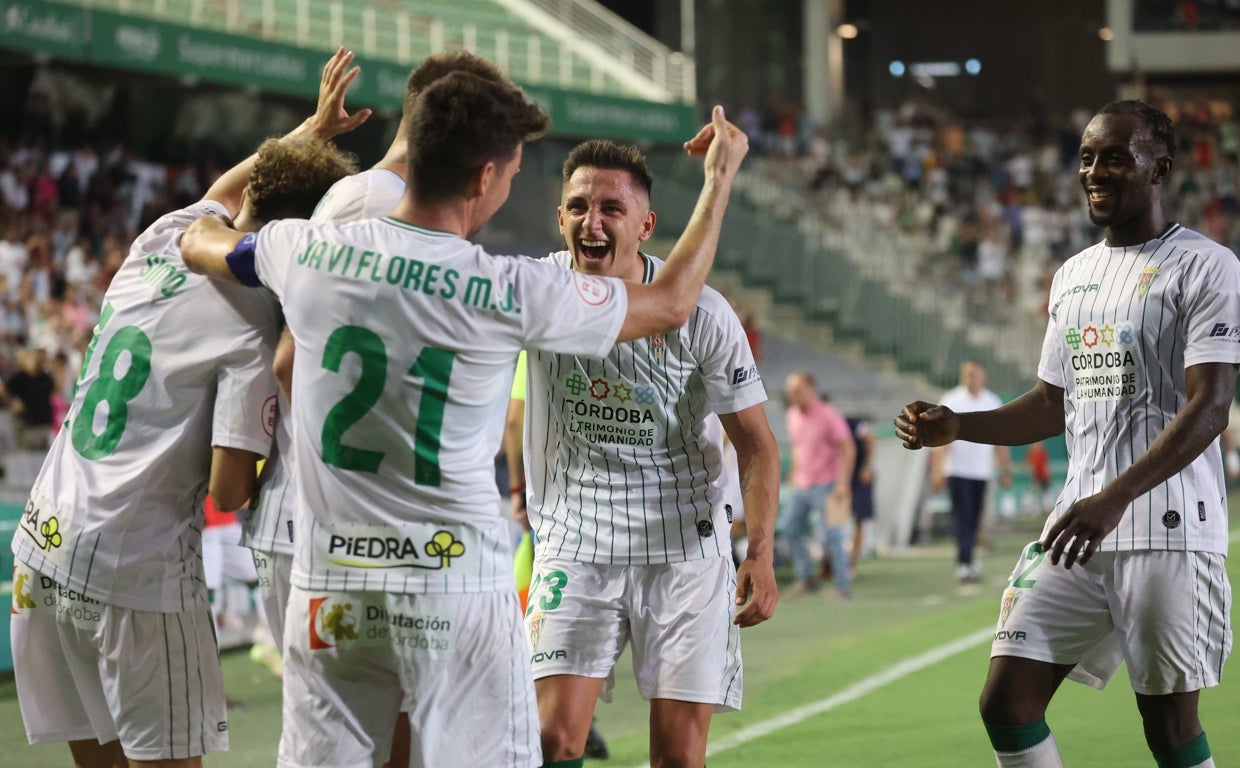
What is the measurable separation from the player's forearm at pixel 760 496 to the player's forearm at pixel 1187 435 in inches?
39.5

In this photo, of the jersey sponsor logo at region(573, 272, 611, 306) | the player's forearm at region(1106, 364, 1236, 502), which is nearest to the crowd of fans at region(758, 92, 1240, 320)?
the player's forearm at region(1106, 364, 1236, 502)

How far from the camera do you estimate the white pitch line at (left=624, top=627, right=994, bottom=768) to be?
8.16 m

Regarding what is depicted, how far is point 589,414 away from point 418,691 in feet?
5.12

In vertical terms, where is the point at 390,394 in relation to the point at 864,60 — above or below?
below

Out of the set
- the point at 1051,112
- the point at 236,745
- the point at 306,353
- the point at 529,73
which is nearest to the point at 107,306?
the point at 306,353

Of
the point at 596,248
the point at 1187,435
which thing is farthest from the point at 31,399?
the point at 1187,435

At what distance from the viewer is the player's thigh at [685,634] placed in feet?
16.2

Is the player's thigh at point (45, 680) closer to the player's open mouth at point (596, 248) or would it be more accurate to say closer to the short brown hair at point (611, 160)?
the player's open mouth at point (596, 248)

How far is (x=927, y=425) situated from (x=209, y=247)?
2.46m

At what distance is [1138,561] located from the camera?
4887 mm

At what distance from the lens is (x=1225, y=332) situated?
15.5ft

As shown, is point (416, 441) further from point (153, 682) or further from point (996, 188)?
point (996, 188)

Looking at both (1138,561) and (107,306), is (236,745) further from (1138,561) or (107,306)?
(1138,561)

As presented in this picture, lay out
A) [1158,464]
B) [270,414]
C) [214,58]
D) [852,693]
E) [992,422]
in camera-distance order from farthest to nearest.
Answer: [214,58] < [852,693] < [992,422] < [1158,464] < [270,414]
